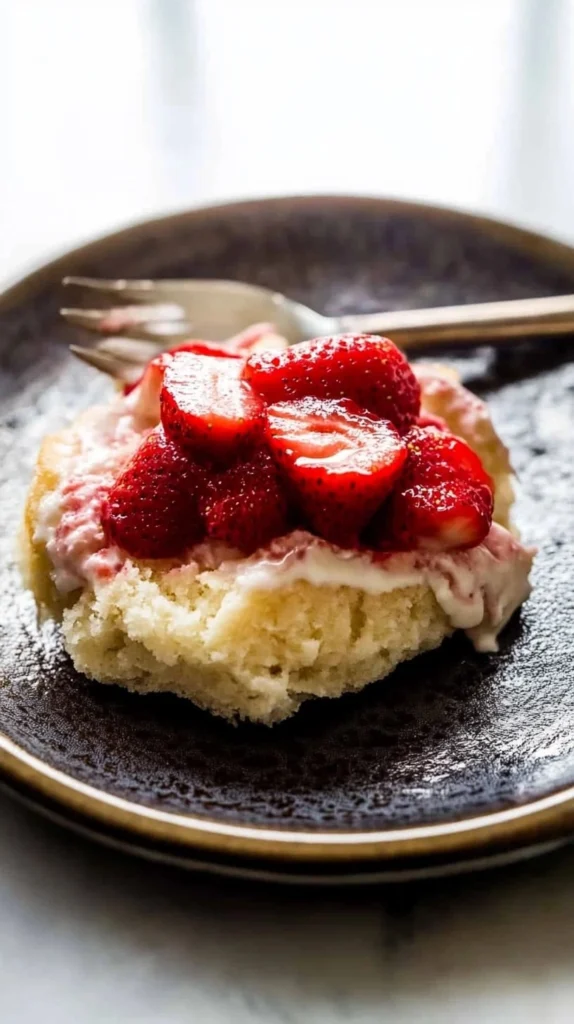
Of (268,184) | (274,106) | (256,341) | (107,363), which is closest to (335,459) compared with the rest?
(256,341)

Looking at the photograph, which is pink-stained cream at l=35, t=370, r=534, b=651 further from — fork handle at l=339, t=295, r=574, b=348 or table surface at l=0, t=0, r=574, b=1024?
fork handle at l=339, t=295, r=574, b=348

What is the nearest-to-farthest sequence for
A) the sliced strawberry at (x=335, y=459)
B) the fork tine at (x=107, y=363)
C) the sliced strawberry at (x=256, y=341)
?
1. the sliced strawberry at (x=335, y=459)
2. the sliced strawberry at (x=256, y=341)
3. the fork tine at (x=107, y=363)

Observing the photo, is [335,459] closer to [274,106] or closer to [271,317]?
[271,317]

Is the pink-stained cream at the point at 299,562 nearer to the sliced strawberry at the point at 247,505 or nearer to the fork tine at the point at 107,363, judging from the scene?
the sliced strawberry at the point at 247,505

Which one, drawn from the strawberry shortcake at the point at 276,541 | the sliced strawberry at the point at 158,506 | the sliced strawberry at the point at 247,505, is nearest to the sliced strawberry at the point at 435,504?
the strawberry shortcake at the point at 276,541

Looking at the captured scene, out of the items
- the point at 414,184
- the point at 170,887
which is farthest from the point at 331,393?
the point at 414,184

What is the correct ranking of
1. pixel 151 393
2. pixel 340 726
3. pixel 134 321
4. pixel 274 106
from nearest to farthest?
pixel 340 726, pixel 151 393, pixel 134 321, pixel 274 106

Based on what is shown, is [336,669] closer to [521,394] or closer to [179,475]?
[179,475]
